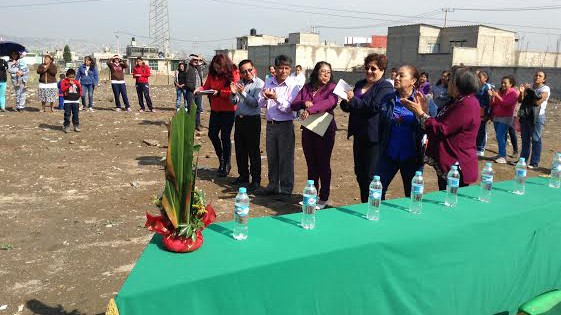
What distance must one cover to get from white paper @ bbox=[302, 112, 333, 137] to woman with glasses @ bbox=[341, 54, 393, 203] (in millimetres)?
339

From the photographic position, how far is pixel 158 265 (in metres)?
2.12

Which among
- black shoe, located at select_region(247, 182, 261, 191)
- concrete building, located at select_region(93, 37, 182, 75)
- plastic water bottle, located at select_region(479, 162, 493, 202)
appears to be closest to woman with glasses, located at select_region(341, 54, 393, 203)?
plastic water bottle, located at select_region(479, 162, 493, 202)

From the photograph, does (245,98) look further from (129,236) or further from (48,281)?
(48,281)

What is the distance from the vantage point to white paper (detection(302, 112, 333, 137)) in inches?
208

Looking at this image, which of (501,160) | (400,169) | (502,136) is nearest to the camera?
(400,169)

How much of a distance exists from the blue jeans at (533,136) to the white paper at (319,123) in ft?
16.8

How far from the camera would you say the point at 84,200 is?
595 centimetres

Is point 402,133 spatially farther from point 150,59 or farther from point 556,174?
point 150,59

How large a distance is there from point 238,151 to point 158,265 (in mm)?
4428

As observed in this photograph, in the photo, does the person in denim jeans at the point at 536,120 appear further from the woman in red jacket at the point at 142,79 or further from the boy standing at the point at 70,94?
the woman in red jacket at the point at 142,79

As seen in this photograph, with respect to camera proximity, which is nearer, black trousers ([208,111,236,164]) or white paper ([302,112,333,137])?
white paper ([302,112,333,137])

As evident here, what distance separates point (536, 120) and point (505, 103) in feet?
2.83

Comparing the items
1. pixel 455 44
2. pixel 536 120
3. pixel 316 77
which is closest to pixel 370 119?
pixel 316 77

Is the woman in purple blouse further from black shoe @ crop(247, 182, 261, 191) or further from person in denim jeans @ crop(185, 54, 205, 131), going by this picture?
person in denim jeans @ crop(185, 54, 205, 131)
